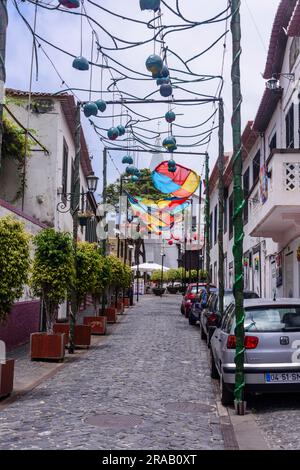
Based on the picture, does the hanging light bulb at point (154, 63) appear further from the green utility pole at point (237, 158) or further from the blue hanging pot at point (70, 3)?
the blue hanging pot at point (70, 3)

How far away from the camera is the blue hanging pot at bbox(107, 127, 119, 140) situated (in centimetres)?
1479

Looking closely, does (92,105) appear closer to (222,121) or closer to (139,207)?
(222,121)

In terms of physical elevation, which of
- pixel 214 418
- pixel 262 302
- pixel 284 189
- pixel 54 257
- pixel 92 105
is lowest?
pixel 214 418

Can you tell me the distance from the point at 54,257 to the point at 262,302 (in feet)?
18.7

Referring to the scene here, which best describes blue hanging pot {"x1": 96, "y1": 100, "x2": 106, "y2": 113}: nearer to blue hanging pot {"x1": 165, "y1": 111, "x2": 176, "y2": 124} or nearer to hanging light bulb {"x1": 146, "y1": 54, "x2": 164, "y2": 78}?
blue hanging pot {"x1": 165, "y1": 111, "x2": 176, "y2": 124}

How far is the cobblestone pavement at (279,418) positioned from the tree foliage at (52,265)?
5527 millimetres

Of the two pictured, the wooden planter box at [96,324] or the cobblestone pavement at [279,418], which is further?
the wooden planter box at [96,324]

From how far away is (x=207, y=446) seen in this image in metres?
6.29

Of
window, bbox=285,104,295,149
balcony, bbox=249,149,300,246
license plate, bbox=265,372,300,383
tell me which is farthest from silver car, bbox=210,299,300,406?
window, bbox=285,104,295,149

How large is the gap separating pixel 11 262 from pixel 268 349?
389cm

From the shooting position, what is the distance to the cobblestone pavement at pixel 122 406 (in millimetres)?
6371

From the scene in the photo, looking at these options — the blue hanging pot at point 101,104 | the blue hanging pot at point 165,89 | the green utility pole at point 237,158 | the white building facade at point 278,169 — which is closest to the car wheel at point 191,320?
the white building facade at point 278,169

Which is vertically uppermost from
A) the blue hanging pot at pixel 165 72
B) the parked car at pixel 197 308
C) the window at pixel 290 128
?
the window at pixel 290 128

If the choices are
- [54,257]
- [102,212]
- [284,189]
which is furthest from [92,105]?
[102,212]
